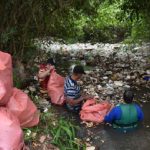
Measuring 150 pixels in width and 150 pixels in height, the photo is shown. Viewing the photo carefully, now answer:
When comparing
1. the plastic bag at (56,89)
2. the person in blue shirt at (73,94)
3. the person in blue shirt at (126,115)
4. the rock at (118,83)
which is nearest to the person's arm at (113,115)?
the person in blue shirt at (126,115)

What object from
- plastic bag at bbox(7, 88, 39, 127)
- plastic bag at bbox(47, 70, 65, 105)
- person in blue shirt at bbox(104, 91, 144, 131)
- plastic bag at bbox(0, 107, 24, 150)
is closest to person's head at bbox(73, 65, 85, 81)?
plastic bag at bbox(47, 70, 65, 105)

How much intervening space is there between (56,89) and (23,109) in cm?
124

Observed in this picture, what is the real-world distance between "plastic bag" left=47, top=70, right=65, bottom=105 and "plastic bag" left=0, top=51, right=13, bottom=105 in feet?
4.03

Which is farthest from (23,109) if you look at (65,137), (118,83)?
(118,83)

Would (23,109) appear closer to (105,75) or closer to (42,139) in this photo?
(42,139)

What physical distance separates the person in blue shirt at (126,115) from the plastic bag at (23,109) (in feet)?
3.27

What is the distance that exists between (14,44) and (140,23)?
4.76 metres

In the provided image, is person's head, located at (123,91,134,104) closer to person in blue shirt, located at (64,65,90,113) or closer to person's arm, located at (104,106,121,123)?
person's arm, located at (104,106,121,123)

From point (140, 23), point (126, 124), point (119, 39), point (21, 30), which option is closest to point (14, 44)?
point (21, 30)

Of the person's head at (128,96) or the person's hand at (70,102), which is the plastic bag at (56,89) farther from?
the person's head at (128,96)

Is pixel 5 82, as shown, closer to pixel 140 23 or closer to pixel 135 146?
pixel 135 146

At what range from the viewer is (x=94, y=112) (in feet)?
18.2

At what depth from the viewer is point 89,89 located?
6770 mm

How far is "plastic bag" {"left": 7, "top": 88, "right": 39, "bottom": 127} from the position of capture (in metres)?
4.80
